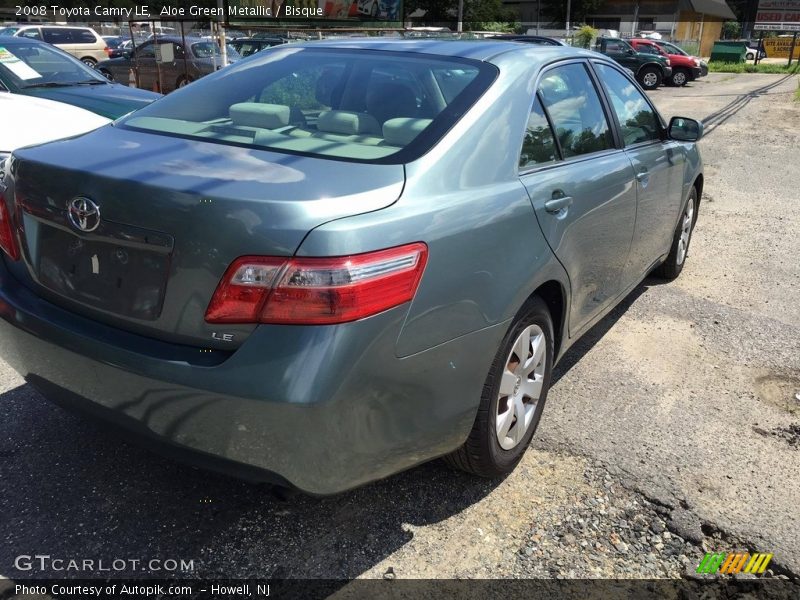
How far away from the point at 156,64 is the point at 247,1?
301cm

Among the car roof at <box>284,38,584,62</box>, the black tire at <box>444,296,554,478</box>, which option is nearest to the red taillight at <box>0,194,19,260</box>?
the car roof at <box>284,38,584,62</box>

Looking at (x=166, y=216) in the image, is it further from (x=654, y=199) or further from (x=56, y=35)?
(x=56, y=35)

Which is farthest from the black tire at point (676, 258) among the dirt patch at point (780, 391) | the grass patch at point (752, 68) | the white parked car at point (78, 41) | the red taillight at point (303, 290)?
the grass patch at point (752, 68)

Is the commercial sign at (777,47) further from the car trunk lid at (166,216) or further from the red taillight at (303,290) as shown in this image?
the red taillight at (303,290)

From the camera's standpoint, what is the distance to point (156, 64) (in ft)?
51.2

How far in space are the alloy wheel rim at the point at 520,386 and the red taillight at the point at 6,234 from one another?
6.01 ft

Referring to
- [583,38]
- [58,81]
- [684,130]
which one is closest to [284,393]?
[684,130]

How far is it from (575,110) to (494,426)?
1574mm

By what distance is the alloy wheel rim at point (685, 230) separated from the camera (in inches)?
199

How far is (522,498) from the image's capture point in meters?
2.75

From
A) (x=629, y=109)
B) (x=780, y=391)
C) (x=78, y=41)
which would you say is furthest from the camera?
(x=78, y=41)

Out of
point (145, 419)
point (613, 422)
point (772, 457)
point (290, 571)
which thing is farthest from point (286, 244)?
point (772, 457)

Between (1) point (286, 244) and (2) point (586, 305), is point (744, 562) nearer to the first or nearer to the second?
(2) point (586, 305)

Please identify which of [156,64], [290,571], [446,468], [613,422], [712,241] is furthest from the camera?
[156,64]
